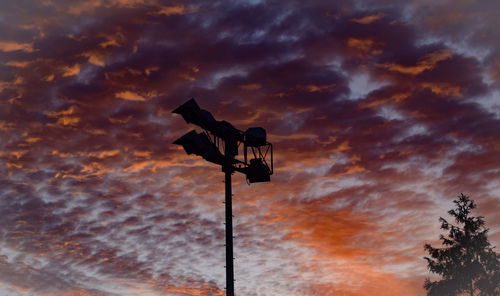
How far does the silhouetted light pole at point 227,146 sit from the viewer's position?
23.9 metres

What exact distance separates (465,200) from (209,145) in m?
37.5

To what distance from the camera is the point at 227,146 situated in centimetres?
2667

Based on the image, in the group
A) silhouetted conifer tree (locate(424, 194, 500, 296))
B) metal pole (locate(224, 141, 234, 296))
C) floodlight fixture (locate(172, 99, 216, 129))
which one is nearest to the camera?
metal pole (locate(224, 141, 234, 296))

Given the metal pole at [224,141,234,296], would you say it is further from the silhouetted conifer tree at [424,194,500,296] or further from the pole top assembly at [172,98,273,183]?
the silhouetted conifer tree at [424,194,500,296]

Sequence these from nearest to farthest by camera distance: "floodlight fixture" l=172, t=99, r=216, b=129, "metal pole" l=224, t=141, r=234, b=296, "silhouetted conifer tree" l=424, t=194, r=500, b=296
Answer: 1. "metal pole" l=224, t=141, r=234, b=296
2. "floodlight fixture" l=172, t=99, r=216, b=129
3. "silhouetted conifer tree" l=424, t=194, r=500, b=296

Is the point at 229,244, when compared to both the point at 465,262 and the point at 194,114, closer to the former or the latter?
the point at 194,114

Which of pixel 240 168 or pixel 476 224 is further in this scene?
pixel 476 224

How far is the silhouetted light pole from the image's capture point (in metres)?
23.9

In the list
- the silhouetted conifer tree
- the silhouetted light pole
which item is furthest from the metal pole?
the silhouetted conifer tree

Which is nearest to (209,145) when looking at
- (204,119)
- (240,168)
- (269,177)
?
(204,119)

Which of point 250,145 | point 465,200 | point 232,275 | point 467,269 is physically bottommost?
point 232,275

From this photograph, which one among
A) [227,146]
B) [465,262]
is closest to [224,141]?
[227,146]

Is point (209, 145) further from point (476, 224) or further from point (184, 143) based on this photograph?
point (476, 224)

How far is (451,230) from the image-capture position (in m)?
51.9
